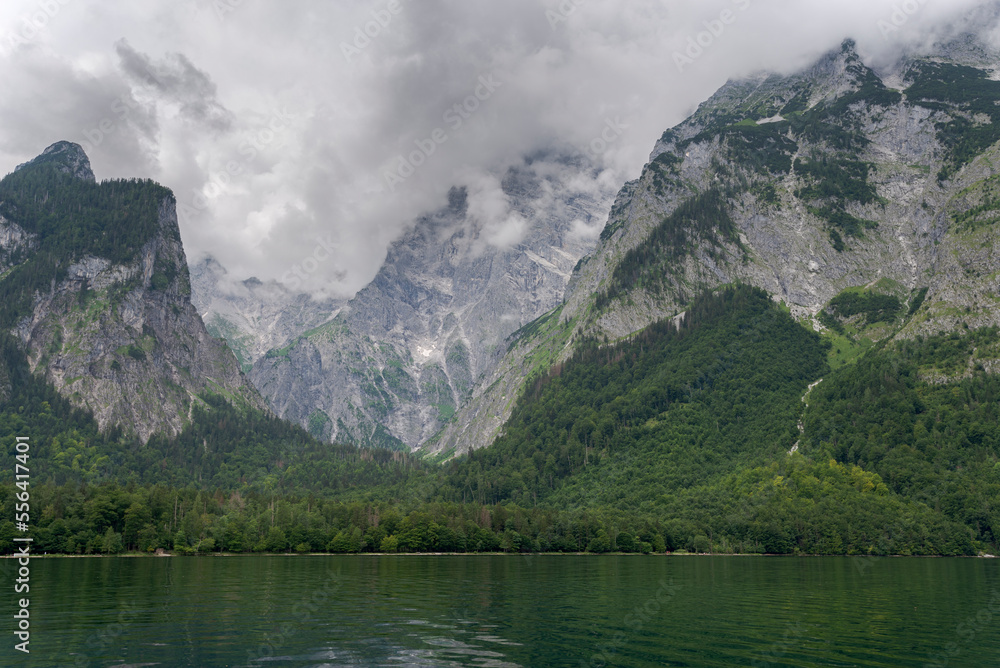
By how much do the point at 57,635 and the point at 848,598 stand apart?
80.8 m

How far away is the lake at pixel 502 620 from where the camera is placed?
45.0 meters

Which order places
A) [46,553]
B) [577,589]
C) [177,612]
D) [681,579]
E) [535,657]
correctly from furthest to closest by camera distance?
[46,553]
[681,579]
[577,589]
[177,612]
[535,657]

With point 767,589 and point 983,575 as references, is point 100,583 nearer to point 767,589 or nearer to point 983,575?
point 767,589

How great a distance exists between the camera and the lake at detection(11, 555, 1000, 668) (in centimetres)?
4500

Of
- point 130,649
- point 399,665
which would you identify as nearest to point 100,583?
point 130,649

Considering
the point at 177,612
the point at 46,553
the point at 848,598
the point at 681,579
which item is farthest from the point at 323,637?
the point at 46,553

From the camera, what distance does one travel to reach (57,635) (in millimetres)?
50938

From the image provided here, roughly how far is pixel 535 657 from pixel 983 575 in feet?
377

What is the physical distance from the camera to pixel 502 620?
6216 centimetres

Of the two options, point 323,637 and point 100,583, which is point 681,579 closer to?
point 323,637

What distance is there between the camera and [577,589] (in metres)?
90.9

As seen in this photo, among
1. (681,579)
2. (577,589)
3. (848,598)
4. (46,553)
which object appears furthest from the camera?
(46,553)

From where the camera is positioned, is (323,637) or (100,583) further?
(100,583)

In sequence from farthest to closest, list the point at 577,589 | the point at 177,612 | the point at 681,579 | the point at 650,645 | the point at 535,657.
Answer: the point at 681,579, the point at 577,589, the point at 177,612, the point at 650,645, the point at 535,657
